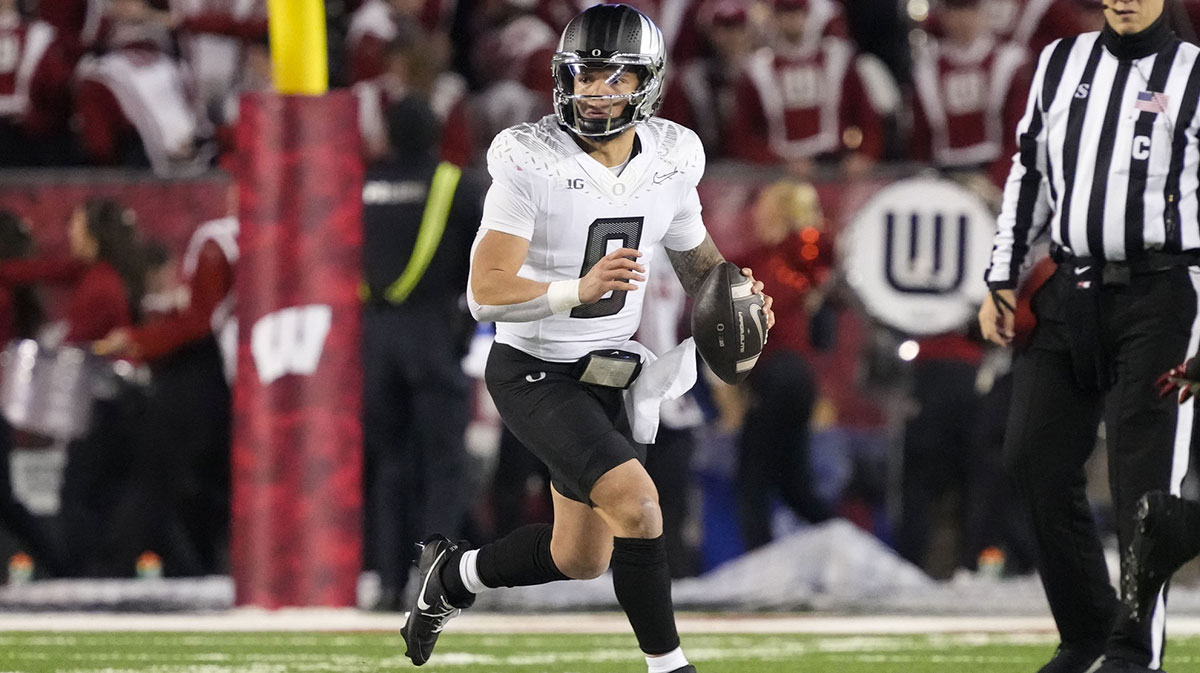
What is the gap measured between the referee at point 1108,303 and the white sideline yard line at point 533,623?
179 cm

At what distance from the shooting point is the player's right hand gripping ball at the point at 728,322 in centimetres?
440

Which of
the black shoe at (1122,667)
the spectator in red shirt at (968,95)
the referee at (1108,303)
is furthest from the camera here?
the spectator in red shirt at (968,95)

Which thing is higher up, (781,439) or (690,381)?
(690,381)

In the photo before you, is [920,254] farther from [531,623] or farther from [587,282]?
[587,282]

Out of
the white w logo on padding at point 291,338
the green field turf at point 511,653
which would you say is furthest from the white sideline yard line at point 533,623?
the white w logo on padding at point 291,338

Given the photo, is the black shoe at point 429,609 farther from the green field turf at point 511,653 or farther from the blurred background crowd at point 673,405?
the blurred background crowd at point 673,405

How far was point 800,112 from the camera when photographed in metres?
8.59

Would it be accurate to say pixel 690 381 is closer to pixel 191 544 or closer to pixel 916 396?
pixel 916 396

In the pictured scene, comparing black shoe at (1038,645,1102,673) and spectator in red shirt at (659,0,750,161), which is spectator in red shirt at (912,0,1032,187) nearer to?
spectator in red shirt at (659,0,750,161)

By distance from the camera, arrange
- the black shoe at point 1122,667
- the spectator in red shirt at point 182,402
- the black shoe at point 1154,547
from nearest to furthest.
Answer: the black shoe at point 1154,547
the black shoe at point 1122,667
the spectator in red shirt at point 182,402

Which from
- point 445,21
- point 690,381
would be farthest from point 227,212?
point 690,381

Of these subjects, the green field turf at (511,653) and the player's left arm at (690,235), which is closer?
the player's left arm at (690,235)

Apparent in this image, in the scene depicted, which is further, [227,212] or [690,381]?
[227,212]

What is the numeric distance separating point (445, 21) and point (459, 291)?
8.53ft
